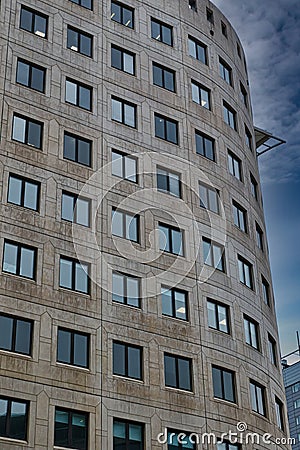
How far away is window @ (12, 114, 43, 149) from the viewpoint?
122 feet

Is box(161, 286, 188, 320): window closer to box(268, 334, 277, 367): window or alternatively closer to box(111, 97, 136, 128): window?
box(268, 334, 277, 367): window

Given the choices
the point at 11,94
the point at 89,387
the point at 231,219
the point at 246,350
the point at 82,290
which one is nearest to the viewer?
the point at 89,387

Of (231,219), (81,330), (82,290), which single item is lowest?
(81,330)

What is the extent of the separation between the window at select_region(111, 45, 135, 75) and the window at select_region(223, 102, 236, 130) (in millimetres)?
7904

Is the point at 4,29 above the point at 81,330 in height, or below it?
above

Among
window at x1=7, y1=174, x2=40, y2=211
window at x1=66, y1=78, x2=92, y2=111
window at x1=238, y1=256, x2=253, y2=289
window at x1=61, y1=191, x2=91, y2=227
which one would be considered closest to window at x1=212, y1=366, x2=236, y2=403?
window at x1=238, y1=256, x2=253, y2=289

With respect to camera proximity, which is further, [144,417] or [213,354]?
[213,354]

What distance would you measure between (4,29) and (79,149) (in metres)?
7.74

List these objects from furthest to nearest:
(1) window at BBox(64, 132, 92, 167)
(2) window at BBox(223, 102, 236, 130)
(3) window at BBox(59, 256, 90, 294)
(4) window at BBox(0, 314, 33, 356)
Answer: (2) window at BBox(223, 102, 236, 130)
(1) window at BBox(64, 132, 92, 167)
(3) window at BBox(59, 256, 90, 294)
(4) window at BBox(0, 314, 33, 356)

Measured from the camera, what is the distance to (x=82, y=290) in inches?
1398

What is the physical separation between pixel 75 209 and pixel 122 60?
458 inches

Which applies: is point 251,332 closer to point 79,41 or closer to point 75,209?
point 75,209

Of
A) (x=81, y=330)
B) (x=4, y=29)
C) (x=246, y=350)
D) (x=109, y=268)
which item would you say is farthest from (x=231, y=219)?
(x=4, y=29)

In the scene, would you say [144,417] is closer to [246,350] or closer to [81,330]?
[81,330]
